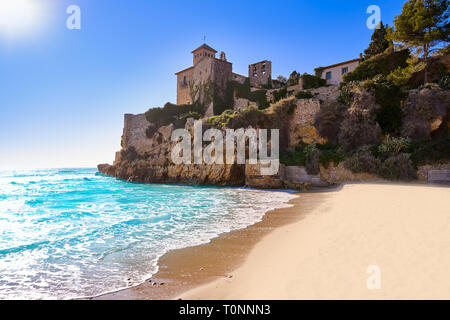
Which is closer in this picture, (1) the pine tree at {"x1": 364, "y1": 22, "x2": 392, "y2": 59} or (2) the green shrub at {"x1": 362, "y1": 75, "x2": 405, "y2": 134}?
(2) the green shrub at {"x1": 362, "y1": 75, "x2": 405, "y2": 134}

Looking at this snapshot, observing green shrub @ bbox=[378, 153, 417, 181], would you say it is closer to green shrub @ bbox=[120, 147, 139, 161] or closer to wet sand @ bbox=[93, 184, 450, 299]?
wet sand @ bbox=[93, 184, 450, 299]

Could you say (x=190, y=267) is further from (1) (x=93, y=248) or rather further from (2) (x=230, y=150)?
(2) (x=230, y=150)

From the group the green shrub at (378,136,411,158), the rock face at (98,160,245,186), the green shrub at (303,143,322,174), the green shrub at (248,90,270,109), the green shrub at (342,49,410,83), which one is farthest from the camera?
the green shrub at (248,90,270,109)

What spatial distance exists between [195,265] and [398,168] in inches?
660

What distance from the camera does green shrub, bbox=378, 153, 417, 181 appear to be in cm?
1532

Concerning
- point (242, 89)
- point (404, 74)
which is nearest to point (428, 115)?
point (404, 74)

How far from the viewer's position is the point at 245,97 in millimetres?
36062

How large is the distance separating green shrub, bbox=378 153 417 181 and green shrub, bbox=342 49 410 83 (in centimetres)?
1327

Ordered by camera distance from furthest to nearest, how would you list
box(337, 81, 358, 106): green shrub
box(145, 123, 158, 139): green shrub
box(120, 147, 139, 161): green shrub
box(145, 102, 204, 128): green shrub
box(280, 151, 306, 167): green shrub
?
box(120, 147, 139, 161): green shrub < box(145, 123, 158, 139): green shrub < box(145, 102, 204, 128): green shrub < box(337, 81, 358, 106): green shrub < box(280, 151, 306, 167): green shrub

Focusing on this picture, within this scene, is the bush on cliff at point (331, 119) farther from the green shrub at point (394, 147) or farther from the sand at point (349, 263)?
the sand at point (349, 263)

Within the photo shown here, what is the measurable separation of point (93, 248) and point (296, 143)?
21.7m

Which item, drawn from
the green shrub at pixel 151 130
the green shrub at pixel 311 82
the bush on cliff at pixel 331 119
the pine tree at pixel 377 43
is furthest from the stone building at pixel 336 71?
the green shrub at pixel 151 130

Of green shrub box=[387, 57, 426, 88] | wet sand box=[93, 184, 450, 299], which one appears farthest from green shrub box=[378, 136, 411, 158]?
wet sand box=[93, 184, 450, 299]
